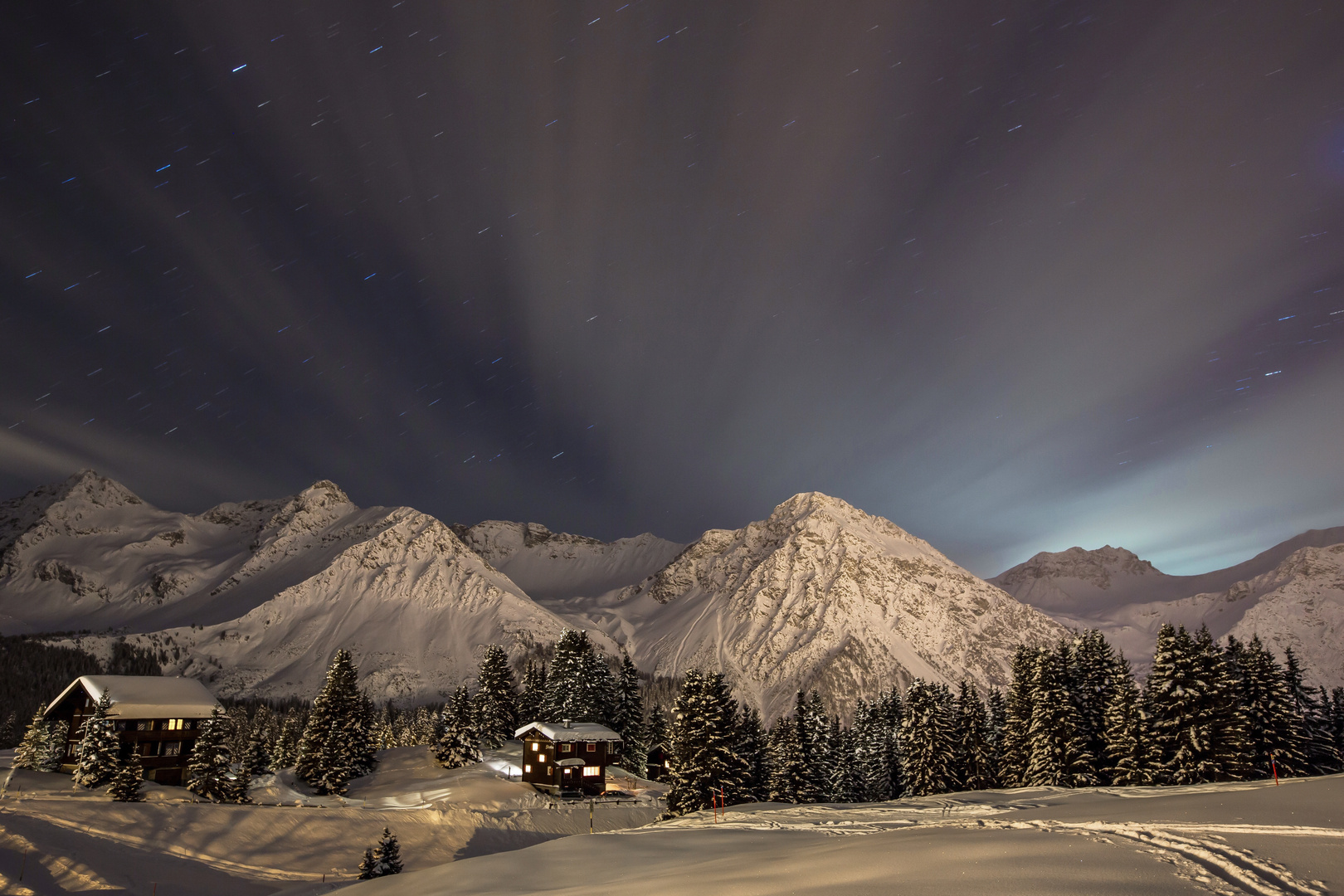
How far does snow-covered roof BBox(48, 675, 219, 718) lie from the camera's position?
51062 millimetres

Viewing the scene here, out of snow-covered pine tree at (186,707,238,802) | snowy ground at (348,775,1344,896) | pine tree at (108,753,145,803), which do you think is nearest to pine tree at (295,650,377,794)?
snow-covered pine tree at (186,707,238,802)

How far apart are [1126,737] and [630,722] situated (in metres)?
43.7

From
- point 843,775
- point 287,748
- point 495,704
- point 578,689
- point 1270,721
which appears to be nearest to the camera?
point 1270,721

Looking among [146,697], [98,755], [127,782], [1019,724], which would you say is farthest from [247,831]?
[1019,724]

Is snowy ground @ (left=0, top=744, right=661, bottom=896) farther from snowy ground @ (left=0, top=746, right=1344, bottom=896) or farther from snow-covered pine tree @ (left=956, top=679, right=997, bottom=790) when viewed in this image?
snow-covered pine tree @ (left=956, top=679, right=997, bottom=790)

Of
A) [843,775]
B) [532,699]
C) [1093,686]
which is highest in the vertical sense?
[1093,686]

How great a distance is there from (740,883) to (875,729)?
181 ft

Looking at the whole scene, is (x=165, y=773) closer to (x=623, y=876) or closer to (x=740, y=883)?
(x=623, y=876)

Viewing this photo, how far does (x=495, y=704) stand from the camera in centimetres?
7200

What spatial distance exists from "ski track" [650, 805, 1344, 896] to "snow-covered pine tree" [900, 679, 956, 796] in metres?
28.9

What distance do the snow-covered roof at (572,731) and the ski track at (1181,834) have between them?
3825cm

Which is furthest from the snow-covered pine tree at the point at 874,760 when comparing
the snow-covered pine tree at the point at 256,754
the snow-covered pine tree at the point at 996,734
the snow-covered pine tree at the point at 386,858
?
the snow-covered pine tree at the point at 256,754

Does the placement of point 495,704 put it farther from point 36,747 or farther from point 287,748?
point 36,747

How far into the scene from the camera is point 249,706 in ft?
577
